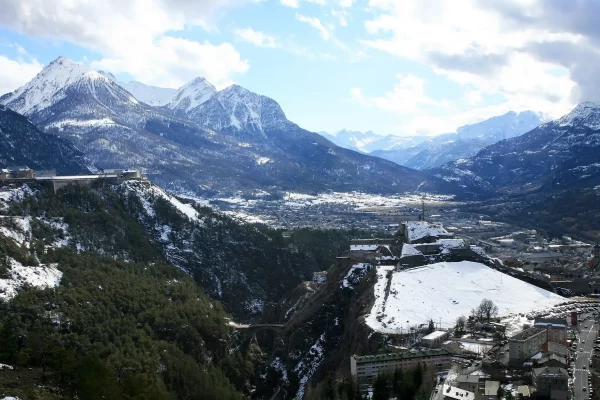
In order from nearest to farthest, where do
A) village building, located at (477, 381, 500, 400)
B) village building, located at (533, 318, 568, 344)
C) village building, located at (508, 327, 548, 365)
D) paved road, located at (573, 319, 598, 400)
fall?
village building, located at (477, 381, 500, 400), paved road, located at (573, 319, 598, 400), village building, located at (508, 327, 548, 365), village building, located at (533, 318, 568, 344)

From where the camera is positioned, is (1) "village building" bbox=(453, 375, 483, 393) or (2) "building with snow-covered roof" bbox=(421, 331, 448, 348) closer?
(1) "village building" bbox=(453, 375, 483, 393)

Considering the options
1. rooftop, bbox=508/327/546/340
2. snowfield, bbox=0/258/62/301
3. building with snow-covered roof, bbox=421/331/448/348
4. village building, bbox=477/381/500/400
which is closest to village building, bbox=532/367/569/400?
village building, bbox=477/381/500/400

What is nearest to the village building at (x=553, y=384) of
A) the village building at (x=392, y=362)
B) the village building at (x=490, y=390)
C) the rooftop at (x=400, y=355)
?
the village building at (x=490, y=390)

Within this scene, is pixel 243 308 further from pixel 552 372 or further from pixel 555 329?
pixel 552 372

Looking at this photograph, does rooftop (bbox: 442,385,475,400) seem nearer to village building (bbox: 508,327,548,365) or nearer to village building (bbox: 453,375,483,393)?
village building (bbox: 453,375,483,393)

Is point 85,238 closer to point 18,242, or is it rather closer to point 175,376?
point 18,242

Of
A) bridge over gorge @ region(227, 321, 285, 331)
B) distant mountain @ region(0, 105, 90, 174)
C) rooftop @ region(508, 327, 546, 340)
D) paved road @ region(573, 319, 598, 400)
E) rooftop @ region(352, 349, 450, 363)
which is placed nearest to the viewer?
paved road @ region(573, 319, 598, 400)

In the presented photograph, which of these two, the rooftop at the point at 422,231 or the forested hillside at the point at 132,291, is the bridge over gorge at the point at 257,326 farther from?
the rooftop at the point at 422,231
